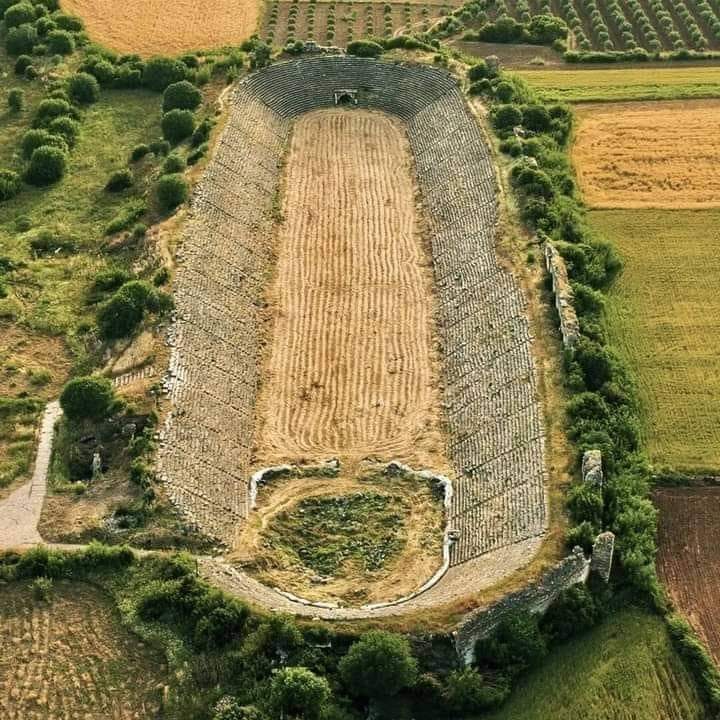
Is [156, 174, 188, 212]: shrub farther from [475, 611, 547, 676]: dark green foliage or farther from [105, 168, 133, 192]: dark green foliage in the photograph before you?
[475, 611, 547, 676]: dark green foliage

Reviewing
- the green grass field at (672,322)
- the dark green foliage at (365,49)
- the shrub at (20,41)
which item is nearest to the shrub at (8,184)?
the shrub at (20,41)

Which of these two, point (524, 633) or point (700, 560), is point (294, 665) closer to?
point (524, 633)

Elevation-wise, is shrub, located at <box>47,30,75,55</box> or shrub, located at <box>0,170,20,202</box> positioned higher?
shrub, located at <box>0,170,20,202</box>

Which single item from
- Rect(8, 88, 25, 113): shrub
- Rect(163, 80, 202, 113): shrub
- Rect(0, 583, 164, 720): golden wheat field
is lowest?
Rect(8, 88, 25, 113): shrub

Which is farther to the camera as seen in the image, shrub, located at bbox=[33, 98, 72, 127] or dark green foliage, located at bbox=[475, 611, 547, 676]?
Result: shrub, located at bbox=[33, 98, 72, 127]

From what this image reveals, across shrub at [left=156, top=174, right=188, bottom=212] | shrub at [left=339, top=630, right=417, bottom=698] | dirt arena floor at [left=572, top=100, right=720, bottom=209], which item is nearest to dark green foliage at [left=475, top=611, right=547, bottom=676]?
shrub at [left=339, top=630, right=417, bottom=698]

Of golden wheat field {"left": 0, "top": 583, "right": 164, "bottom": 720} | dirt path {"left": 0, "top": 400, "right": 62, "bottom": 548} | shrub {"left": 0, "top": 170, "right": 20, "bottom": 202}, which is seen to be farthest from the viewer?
shrub {"left": 0, "top": 170, "right": 20, "bottom": 202}

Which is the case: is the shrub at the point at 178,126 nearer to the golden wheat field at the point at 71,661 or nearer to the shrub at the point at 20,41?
the shrub at the point at 20,41
